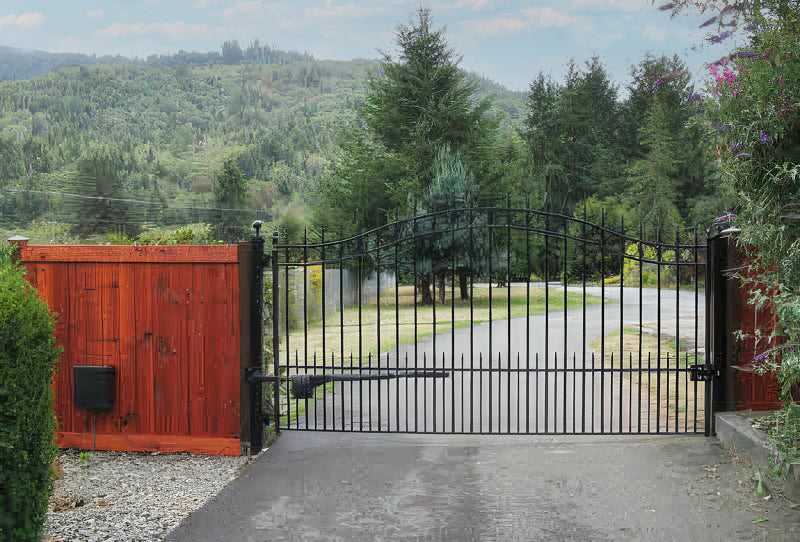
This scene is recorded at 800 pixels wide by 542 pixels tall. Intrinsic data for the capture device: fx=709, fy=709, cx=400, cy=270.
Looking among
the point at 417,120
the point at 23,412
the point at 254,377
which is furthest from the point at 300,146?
the point at 23,412

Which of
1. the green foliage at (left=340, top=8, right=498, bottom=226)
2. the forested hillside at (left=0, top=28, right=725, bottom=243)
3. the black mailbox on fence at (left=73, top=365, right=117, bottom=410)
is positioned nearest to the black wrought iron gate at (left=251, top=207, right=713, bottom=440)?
the black mailbox on fence at (left=73, top=365, right=117, bottom=410)

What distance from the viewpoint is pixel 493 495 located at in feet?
17.5

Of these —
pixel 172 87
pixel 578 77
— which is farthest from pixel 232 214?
pixel 172 87

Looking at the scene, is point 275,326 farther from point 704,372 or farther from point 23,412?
point 704,372

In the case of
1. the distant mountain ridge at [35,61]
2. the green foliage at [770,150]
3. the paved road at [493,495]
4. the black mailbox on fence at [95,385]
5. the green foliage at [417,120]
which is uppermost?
the distant mountain ridge at [35,61]

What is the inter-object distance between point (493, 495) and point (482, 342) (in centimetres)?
1002

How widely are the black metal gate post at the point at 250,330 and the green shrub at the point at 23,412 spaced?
7.59 ft

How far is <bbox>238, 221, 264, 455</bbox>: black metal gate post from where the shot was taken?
20.8ft

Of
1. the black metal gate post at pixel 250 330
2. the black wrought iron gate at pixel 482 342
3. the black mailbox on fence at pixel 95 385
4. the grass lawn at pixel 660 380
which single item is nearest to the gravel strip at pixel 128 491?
the black metal gate post at pixel 250 330

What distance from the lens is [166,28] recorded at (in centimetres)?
10400

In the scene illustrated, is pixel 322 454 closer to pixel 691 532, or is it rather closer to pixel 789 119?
pixel 691 532

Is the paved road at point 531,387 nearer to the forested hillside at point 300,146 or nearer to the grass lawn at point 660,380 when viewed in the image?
the grass lawn at point 660,380

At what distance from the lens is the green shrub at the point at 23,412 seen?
12.0 feet

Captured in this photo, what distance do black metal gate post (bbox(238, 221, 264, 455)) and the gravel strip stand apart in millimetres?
292
